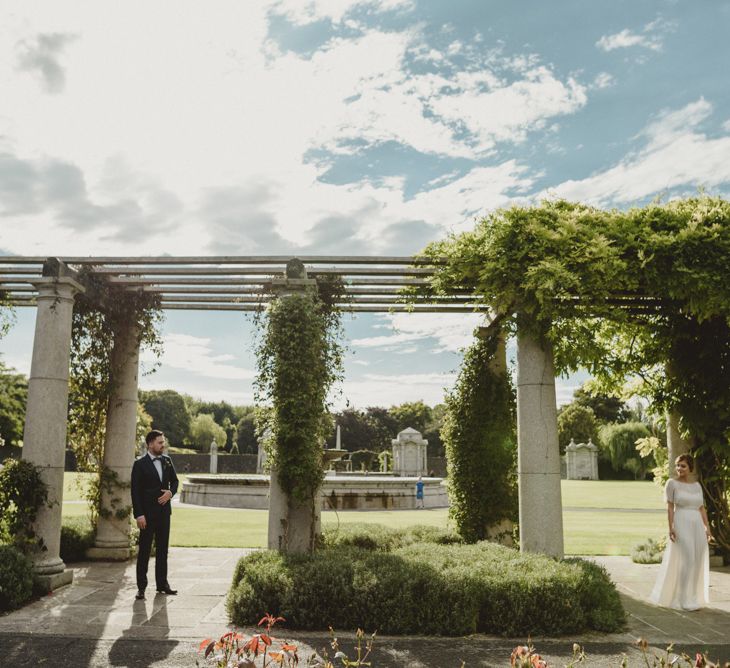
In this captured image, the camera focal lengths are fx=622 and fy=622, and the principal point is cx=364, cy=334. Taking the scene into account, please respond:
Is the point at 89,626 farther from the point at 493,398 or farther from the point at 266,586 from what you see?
the point at 493,398

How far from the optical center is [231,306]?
373 inches

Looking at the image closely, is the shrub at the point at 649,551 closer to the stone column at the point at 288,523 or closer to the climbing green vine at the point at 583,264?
the climbing green vine at the point at 583,264

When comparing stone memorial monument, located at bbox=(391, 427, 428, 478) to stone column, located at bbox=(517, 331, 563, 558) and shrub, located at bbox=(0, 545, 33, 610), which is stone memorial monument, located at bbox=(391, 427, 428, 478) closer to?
stone column, located at bbox=(517, 331, 563, 558)

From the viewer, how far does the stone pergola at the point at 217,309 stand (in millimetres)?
7520

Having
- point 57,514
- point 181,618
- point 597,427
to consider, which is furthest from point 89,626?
point 597,427

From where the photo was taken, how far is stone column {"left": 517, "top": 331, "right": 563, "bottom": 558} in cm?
738

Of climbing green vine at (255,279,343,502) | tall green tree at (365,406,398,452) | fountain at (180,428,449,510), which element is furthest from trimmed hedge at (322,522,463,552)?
tall green tree at (365,406,398,452)

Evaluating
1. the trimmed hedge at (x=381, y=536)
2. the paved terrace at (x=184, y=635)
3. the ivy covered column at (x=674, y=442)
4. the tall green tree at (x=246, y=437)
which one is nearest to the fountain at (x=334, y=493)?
the trimmed hedge at (x=381, y=536)

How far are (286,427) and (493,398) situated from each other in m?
3.91

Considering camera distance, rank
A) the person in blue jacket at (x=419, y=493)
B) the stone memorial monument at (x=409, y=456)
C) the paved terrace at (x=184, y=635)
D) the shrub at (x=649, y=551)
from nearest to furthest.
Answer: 1. the paved terrace at (x=184, y=635)
2. the shrub at (x=649, y=551)
3. the person in blue jacket at (x=419, y=493)
4. the stone memorial monument at (x=409, y=456)

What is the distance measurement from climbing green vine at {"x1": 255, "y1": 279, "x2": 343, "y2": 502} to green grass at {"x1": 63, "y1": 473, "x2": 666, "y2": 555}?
2.83 meters

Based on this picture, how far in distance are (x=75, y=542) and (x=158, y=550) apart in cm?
315

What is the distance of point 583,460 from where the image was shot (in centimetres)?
4997

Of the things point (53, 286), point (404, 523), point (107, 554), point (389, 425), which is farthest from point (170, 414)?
point (53, 286)
